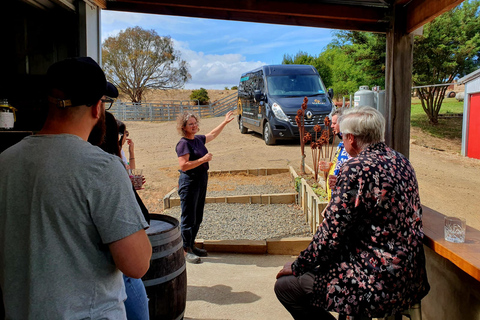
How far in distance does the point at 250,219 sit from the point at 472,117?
10579 mm

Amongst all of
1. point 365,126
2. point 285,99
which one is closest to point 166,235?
point 365,126

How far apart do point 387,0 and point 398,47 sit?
1.48 ft

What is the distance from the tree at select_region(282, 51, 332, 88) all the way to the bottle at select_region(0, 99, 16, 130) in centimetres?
3022

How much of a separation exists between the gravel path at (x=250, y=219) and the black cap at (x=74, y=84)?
12.7 feet

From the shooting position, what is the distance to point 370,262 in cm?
187

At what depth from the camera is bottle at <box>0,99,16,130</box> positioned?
3186mm

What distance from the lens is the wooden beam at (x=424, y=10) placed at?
2.87 meters

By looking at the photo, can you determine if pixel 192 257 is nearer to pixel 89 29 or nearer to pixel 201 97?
pixel 89 29

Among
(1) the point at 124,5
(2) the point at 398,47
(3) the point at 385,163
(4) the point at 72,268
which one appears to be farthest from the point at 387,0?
(4) the point at 72,268

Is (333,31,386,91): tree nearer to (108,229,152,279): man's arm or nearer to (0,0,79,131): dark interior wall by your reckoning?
(0,0,79,131): dark interior wall

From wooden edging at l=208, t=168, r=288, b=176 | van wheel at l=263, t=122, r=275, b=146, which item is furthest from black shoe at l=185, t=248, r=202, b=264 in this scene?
van wheel at l=263, t=122, r=275, b=146

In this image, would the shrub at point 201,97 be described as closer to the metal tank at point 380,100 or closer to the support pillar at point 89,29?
the support pillar at point 89,29

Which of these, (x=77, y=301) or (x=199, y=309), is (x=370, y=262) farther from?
(x=199, y=309)

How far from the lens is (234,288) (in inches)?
146
